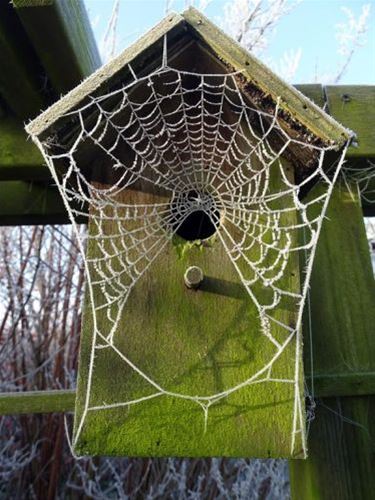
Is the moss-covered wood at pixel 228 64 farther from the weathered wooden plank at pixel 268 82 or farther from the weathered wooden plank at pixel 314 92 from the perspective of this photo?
the weathered wooden plank at pixel 314 92

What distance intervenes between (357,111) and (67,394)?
1045 millimetres

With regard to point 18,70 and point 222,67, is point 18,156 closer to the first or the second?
point 18,70

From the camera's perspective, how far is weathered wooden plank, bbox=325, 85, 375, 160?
3.79 ft

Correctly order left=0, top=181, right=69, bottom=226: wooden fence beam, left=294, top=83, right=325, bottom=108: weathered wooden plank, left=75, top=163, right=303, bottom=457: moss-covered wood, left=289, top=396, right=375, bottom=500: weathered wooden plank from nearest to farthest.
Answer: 1. left=75, top=163, right=303, bottom=457: moss-covered wood
2. left=289, top=396, right=375, bottom=500: weathered wooden plank
3. left=294, top=83, right=325, bottom=108: weathered wooden plank
4. left=0, top=181, right=69, bottom=226: wooden fence beam

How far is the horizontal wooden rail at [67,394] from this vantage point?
99 centimetres

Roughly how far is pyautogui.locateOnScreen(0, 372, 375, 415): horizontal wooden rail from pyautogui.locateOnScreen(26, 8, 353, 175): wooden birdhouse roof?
49 cm

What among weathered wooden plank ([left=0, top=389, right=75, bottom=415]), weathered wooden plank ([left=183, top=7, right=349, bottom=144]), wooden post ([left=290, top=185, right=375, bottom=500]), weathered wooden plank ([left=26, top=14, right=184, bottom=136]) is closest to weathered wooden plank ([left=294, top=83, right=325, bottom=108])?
wooden post ([left=290, top=185, right=375, bottom=500])

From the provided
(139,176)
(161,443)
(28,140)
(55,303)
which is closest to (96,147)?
(139,176)

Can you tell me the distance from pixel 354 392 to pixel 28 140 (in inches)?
40.3

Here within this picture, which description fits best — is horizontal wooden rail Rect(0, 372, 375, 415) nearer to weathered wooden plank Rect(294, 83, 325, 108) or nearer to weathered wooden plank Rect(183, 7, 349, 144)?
weathered wooden plank Rect(183, 7, 349, 144)

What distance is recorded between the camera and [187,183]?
107 cm

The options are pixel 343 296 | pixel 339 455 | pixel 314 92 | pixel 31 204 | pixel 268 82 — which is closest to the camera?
pixel 268 82

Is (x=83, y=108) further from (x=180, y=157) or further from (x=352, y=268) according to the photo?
(x=352, y=268)

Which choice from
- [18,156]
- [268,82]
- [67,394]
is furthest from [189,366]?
[18,156]
